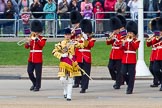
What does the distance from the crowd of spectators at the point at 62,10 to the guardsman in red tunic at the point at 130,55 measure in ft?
38.1

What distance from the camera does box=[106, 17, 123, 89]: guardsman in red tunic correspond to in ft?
61.4

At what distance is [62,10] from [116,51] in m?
11.4

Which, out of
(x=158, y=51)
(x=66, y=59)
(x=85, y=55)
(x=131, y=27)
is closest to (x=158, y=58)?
(x=158, y=51)

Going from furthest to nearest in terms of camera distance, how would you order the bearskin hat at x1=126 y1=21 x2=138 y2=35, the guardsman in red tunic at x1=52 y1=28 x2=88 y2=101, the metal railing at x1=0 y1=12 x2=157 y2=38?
the metal railing at x1=0 y1=12 x2=157 y2=38, the bearskin hat at x1=126 y1=21 x2=138 y2=35, the guardsman in red tunic at x1=52 y1=28 x2=88 y2=101

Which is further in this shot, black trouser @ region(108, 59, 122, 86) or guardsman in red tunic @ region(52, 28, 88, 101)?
black trouser @ region(108, 59, 122, 86)

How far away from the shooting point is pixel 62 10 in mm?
30156

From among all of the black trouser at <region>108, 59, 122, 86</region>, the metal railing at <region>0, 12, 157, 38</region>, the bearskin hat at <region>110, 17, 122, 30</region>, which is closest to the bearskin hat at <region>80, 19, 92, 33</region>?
the bearskin hat at <region>110, 17, 122, 30</region>

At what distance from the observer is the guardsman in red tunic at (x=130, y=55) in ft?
58.9

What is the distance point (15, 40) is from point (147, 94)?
12858mm

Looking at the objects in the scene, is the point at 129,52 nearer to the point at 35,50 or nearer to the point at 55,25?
the point at 35,50

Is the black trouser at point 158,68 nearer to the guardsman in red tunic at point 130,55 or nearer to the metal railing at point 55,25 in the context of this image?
the guardsman in red tunic at point 130,55

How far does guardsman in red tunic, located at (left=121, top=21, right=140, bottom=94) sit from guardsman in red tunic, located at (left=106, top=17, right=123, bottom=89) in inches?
22.7

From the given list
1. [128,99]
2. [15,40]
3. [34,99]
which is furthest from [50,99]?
[15,40]

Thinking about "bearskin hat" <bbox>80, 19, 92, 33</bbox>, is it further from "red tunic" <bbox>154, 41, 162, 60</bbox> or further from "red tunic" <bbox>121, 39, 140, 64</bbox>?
"red tunic" <bbox>154, 41, 162, 60</bbox>
